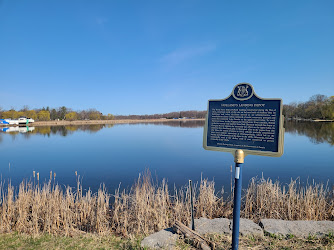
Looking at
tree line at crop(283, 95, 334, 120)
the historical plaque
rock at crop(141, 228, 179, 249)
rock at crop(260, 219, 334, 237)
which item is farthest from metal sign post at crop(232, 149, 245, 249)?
tree line at crop(283, 95, 334, 120)

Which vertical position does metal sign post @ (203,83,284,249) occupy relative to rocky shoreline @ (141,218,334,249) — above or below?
above

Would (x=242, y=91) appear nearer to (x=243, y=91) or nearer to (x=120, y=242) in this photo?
(x=243, y=91)

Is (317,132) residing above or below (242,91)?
below

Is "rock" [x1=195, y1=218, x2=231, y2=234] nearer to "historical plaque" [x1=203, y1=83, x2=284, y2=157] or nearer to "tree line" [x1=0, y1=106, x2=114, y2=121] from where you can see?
"historical plaque" [x1=203, y1=83, x2=284, y2=157]

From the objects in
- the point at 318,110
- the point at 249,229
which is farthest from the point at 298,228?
the point at 318,110

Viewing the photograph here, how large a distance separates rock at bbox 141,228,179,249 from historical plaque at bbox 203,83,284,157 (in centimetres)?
219

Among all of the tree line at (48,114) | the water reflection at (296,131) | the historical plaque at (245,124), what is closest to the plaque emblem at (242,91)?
the historical plaque at (245,124)

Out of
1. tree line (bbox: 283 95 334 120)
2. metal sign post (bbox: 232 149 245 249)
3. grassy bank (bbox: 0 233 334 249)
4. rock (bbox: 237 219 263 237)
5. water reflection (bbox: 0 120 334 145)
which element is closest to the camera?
metal sign post (bbox: 232 149 245 249)

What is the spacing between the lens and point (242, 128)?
14.3 feet

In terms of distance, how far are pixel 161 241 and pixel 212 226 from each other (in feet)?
4.67

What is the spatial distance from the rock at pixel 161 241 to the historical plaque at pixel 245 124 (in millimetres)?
2186

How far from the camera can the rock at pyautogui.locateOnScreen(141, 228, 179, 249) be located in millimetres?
4469

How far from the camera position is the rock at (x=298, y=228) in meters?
4.78

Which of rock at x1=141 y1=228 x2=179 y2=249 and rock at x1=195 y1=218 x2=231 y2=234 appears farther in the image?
rock at x1=195 y1=218 x2=231 y2=234
